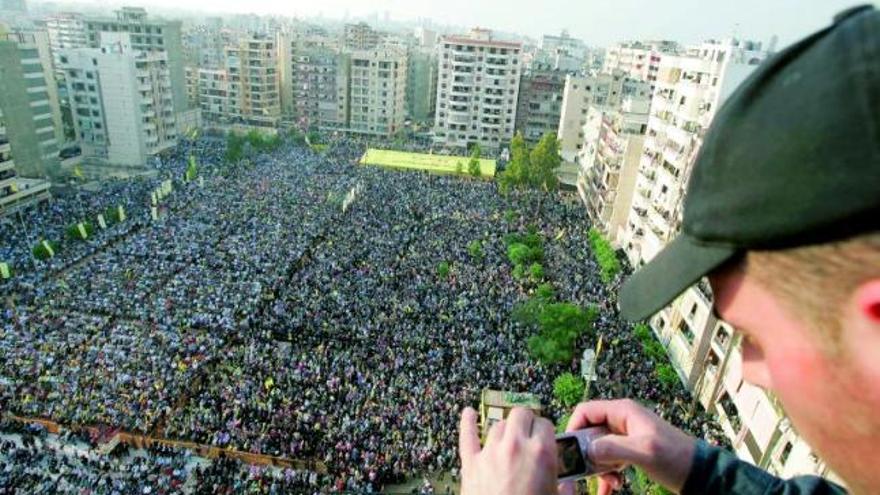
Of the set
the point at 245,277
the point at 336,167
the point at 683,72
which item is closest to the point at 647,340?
the point at 683,72

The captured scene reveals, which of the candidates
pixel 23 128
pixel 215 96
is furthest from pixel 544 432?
pixel 215 96

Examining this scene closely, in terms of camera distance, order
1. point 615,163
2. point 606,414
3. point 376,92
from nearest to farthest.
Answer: point 606,414, point 615,163, point 376,92

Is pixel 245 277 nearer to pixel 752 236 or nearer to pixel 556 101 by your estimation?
pixel 752 236

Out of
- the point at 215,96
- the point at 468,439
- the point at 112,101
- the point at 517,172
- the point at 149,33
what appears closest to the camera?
the point at 468,439

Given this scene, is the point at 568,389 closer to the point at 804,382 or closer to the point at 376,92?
the point at 804,382

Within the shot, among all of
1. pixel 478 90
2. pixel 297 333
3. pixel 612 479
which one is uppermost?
pixel 612 479

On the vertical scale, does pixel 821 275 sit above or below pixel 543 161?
above

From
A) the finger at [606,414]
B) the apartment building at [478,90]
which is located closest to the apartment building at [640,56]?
the apartment building at [478,90]
